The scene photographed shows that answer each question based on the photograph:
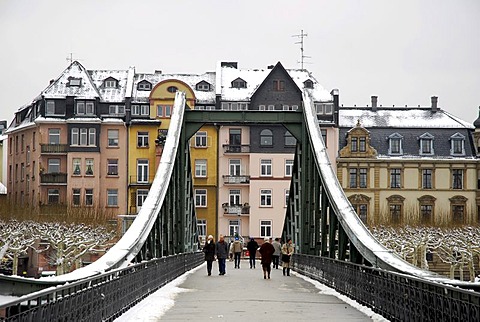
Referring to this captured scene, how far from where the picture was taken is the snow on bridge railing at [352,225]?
16.6 meters

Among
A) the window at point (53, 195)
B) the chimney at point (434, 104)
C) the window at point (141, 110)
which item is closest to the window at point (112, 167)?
the window at point (141, 110)

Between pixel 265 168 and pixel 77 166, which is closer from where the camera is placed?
pixel 77 166

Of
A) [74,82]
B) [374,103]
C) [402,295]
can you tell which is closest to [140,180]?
[74,82]

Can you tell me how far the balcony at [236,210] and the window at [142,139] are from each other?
26.7 feet

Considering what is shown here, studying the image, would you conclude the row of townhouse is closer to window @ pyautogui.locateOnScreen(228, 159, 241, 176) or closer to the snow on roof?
window @ pyautogui.locateOnScreen(228, 159, 241, 176)

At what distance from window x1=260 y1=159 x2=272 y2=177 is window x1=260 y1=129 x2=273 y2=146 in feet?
4.63

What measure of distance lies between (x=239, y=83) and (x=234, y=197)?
9.77m

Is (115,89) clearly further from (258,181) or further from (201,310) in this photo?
(201,310)

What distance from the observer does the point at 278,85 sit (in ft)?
270

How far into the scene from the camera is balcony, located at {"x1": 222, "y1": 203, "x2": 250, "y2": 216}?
81.6 m

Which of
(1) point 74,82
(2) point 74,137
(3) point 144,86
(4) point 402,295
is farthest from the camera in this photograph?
(3) point 144,86

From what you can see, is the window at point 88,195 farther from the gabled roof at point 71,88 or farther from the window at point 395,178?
the window at point 395,178

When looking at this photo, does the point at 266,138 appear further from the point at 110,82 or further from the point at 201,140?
the point at 110,82

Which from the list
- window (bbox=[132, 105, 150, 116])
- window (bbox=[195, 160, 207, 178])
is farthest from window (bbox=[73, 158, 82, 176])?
window (bbox=[195, 160, 207, 178])
